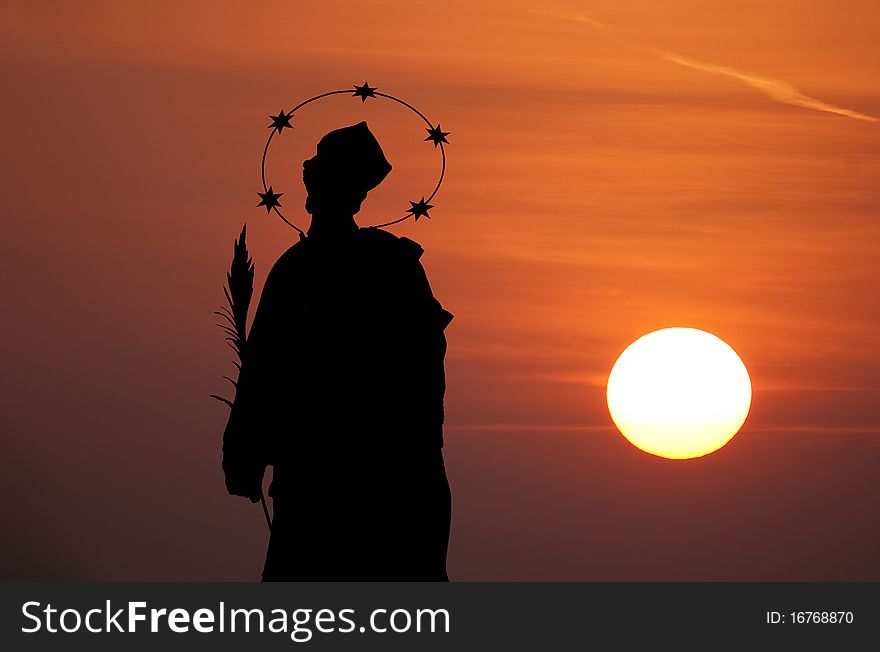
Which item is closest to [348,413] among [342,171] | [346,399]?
[346,399]

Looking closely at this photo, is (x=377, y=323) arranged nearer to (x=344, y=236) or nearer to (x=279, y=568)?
(x=344, y=236)

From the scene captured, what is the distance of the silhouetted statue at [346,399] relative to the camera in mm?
14266

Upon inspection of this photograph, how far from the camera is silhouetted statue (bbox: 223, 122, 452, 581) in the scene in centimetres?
1427

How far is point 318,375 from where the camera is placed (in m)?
14.4

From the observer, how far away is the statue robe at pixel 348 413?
14.3 metres

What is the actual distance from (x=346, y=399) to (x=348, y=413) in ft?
0.26

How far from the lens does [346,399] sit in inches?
567

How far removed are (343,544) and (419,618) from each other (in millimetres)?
1216

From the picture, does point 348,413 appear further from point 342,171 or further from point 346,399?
point 342,171

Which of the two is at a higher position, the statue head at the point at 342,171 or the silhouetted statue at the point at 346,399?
the statue head at the point at 342,171

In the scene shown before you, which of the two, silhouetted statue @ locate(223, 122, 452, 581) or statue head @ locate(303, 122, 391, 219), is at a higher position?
statue head @ locate(303, 122, 391, 219)

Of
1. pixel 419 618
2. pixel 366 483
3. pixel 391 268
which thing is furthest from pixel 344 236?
pixel 419 618

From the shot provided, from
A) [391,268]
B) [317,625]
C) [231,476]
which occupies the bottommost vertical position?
[317,625]

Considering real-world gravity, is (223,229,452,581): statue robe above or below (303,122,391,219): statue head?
below
